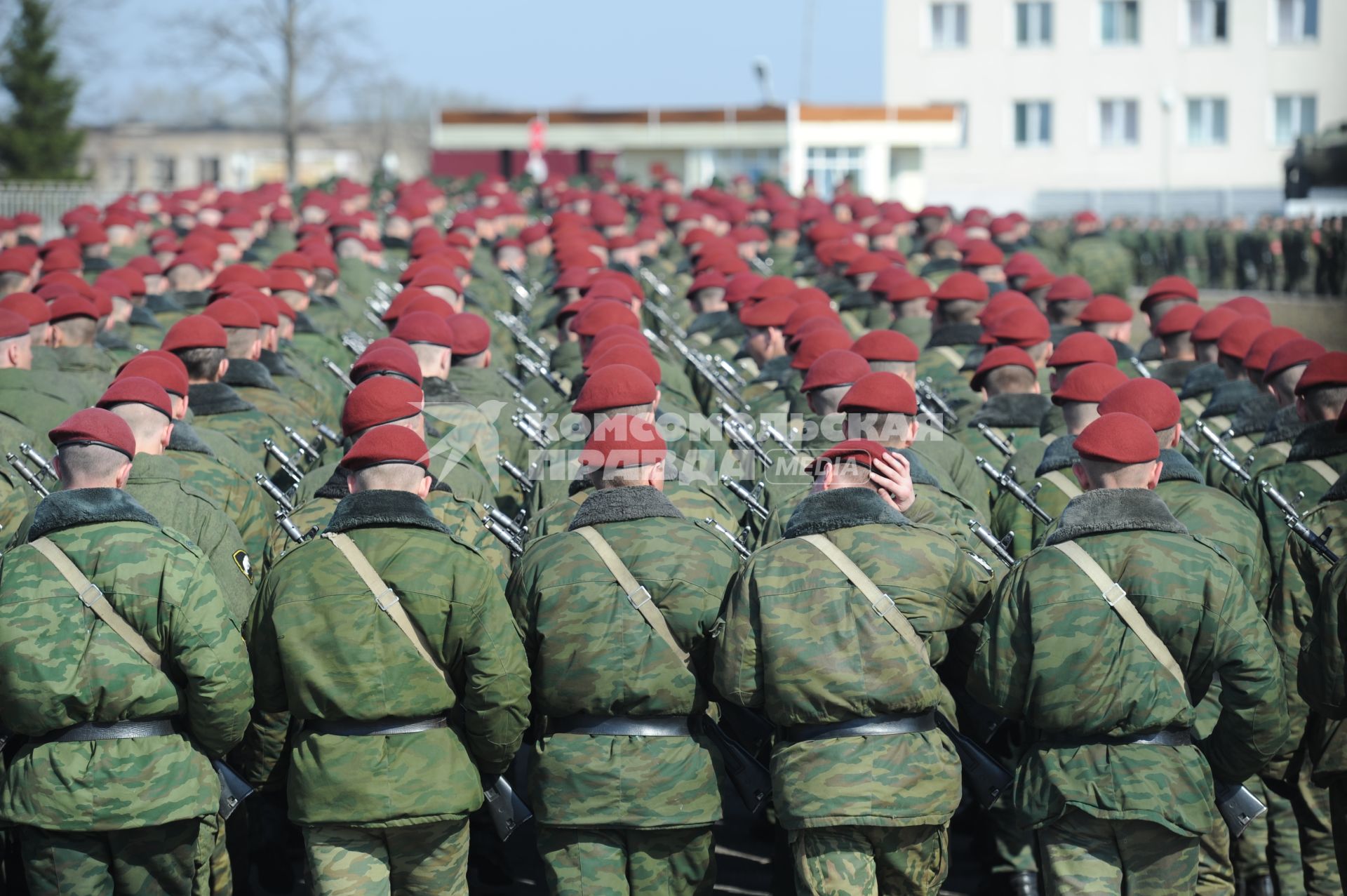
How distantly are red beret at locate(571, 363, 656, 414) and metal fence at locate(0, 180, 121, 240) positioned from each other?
77.5ft

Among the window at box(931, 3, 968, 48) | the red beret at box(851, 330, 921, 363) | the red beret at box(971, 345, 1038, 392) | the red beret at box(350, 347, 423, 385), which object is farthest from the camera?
the window at box(931, 3, 968, 48)

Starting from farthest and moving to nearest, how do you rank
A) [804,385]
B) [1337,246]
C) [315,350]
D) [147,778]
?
[1337,246] → [315,350] → [804,385] → [147,778]

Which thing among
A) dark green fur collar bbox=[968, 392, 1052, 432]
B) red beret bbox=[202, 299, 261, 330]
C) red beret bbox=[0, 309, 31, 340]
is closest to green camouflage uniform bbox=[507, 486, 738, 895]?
dark green fur collar bbox=[968, 392, 1052, 432]

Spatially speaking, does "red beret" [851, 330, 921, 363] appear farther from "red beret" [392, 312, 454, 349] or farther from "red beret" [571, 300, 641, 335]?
"red beret" [392, 312, 454, 349]

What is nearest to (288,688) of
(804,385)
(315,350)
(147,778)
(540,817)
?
(147,778)

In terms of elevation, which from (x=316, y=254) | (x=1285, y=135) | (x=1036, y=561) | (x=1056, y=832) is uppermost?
(x=1285, y=135)

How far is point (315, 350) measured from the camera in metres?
10.4

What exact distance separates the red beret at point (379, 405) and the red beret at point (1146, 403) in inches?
90.4

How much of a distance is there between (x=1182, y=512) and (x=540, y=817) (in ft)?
7.75

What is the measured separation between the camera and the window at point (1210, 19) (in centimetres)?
5009

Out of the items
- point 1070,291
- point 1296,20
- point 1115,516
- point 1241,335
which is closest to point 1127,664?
point 1115,516

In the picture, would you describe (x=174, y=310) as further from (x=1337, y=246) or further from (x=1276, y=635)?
(x=1337, y=246)

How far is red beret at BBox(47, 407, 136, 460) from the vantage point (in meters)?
4.85

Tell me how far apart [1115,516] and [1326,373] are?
1.68 meters
